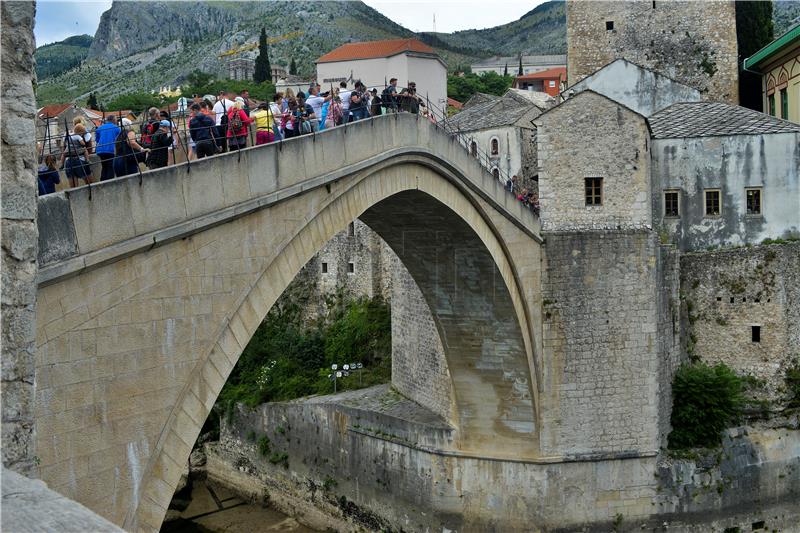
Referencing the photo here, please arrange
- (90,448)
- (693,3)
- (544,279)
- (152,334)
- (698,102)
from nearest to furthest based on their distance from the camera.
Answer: (90,448) < (152,334) < (544,279) < (698,102) < (693,3)

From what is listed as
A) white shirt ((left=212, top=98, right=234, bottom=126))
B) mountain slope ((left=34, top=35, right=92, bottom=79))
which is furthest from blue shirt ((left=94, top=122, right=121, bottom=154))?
mountain slope ((left=34, top=35, right=92, bottom=79))

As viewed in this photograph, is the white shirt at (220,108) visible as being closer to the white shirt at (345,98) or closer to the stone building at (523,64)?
the white shirt at (345,98)

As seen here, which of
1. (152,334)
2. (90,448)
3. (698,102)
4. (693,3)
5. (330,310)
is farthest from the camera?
(330,310)

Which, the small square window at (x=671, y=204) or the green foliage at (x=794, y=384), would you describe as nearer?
the green foliage at (x=794, y=384)

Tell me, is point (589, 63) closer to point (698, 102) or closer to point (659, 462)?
point (698, 102)

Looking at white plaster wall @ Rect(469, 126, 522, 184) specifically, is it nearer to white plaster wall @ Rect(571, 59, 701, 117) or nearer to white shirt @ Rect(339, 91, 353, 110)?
white plaster wall @ Rect(571, 59, 701, 117)

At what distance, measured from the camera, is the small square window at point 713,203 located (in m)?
20.1

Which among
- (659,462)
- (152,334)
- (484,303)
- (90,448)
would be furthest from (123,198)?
(659,462)

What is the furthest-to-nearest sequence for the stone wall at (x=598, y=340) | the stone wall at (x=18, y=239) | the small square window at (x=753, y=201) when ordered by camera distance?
the small square window at (x=753, y=201) → the stone wall at (x=598, y=340) → the stone wall at (x=18, y=239)

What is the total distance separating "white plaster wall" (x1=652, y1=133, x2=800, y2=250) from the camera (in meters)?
19.7

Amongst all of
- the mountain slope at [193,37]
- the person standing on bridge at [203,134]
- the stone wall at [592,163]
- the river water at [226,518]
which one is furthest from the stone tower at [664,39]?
the mountain slope at [193,37]

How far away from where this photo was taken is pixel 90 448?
7.21m

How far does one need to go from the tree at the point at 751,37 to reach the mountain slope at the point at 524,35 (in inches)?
2964

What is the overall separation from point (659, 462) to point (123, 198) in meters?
13.3
